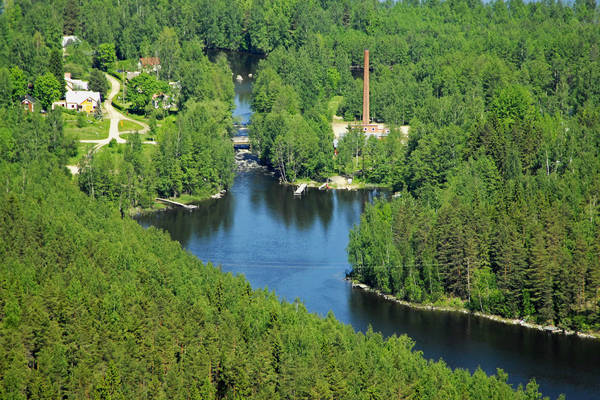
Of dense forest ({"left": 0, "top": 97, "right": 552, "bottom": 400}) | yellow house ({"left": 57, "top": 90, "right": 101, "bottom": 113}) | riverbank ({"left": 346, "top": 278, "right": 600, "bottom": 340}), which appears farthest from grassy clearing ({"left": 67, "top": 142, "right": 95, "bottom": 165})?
riverbank ({"left": 346, "top": 278, "right": 600, "bottom": 340})

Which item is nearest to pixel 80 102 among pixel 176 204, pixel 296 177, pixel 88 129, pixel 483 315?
pixel 88 129

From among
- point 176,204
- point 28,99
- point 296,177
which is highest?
point 28,99

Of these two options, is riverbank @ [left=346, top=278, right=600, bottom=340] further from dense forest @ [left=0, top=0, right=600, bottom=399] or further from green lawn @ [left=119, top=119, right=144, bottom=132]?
green lawn @ [left=119, top=119, right=144, bottom=132]

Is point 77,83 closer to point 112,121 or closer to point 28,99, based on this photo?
point 112,121

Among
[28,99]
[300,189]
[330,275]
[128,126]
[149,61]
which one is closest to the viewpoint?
[330,275]

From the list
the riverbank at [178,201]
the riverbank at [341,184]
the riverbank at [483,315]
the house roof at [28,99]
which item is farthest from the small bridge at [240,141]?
the riverbank at [483,315]

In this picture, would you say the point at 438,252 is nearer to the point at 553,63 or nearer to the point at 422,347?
the point at 422,347
